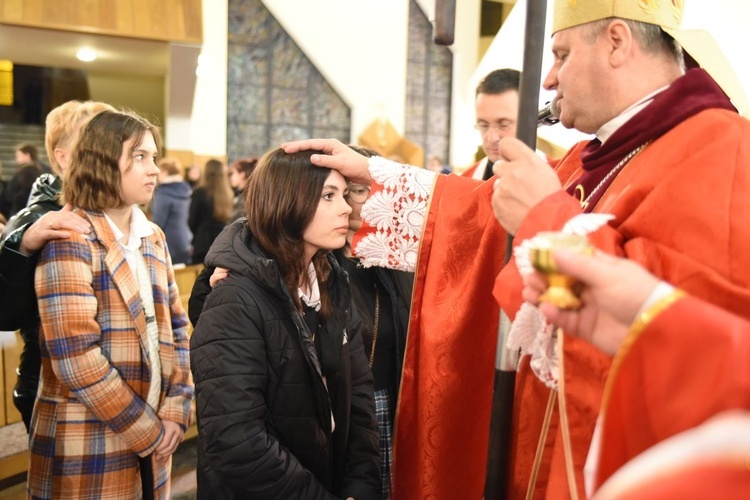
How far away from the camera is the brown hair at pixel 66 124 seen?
2.26 m

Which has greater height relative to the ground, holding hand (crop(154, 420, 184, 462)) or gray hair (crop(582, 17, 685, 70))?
gray hair (crop(582, 17, 685, 70))

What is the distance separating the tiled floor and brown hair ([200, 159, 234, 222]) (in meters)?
2.06

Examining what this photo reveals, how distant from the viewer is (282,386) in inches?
62.4

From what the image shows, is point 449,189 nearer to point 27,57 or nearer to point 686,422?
point 686,422

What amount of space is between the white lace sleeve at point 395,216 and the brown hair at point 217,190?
383 centimetres

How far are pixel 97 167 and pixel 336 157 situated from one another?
844 millimetres

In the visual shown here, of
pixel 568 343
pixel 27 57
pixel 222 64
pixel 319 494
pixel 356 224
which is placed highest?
pixel 222 64

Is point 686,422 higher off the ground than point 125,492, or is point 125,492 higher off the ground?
point 686,422

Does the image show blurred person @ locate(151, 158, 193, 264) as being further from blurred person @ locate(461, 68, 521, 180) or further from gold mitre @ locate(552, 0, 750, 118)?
gold mitre @ locate(552, 0, 750, 118)

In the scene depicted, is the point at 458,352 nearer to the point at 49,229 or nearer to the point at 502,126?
the point at 49,229

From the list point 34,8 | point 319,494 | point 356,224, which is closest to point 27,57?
point 34,8

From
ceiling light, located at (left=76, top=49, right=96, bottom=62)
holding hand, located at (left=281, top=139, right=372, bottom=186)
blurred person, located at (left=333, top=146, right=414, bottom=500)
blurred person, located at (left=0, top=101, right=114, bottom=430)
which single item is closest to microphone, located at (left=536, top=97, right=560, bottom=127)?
holding hand, located at (left=281, top=139, right=372, bottom=186)

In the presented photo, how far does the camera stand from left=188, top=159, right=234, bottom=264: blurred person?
5.35m

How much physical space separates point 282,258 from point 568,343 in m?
0.84
